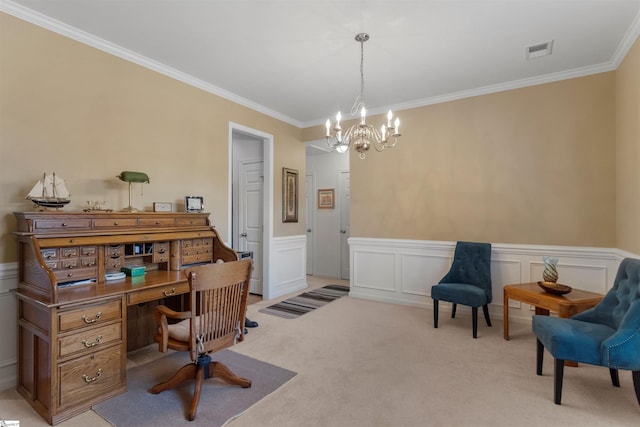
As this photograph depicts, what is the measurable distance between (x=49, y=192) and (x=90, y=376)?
1.37 meters

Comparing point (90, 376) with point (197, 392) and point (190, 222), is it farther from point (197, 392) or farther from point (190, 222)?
point (190, 222)

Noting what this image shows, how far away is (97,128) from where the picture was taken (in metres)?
2.80

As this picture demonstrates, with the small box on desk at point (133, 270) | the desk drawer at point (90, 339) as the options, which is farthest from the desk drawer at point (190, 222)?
the desk drawer at point (90, 339)

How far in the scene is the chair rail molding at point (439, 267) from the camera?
3.37 meters

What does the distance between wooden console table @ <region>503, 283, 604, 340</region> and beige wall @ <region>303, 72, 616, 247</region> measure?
0.86 m

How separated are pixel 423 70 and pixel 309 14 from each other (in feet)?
5.16

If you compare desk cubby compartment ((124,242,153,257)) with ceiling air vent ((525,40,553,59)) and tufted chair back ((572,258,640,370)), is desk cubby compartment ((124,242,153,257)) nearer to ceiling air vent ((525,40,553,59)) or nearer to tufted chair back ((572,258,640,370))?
tufted chair back ((572,258,640,370))

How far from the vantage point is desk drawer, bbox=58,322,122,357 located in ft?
6.57

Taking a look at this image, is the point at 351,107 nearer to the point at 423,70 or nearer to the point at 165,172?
the point at 423,70

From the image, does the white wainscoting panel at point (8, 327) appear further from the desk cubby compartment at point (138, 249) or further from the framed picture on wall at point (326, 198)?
the framed picture on wall at point (326, 198)

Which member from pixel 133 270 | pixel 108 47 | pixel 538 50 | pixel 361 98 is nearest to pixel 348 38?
pixel 361 98

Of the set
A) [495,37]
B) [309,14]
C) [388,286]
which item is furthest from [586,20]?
[388,286]

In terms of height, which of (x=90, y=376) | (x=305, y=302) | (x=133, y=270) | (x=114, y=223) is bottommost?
(x=305, y=302)

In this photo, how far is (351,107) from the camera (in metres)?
4.60
